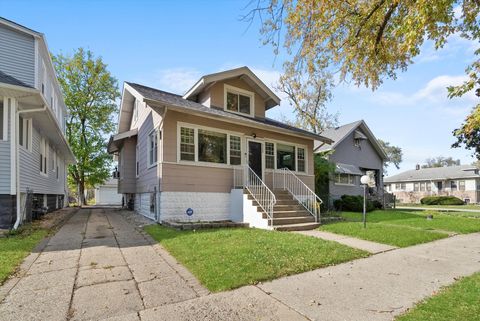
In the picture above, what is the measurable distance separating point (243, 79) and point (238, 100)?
99 cm

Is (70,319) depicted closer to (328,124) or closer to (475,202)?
(328,124)

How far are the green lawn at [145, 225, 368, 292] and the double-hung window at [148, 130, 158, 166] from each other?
14.1ft

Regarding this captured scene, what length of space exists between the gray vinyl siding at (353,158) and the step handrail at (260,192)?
9.17 metres

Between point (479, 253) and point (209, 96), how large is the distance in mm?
9972

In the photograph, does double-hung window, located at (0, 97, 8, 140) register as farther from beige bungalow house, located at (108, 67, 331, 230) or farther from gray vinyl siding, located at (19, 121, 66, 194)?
beige bungalow house, located at (108, 67, 331, 230)

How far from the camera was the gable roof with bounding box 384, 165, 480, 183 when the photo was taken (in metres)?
34.8

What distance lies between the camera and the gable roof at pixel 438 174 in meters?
34.8

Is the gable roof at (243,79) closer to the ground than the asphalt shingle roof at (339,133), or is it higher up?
higher up

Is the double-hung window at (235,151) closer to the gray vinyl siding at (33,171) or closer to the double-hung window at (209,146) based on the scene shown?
the double-hung window at (209,146)

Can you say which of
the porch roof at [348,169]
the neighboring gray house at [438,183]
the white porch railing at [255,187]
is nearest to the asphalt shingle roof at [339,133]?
the porch roof at [348,169]

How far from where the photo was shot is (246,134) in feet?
38.2

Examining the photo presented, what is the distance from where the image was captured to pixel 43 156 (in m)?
13.0

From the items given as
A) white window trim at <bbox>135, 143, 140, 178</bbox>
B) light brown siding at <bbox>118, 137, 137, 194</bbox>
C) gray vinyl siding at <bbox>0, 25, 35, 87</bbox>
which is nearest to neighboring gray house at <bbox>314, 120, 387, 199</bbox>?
white window trim at <bbox>135, 143, 140, 178</bbox>

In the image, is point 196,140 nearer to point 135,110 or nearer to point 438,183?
point 135,110
